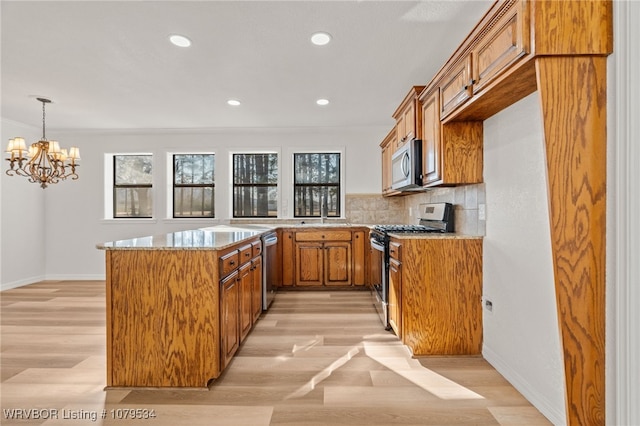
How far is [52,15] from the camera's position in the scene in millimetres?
2150

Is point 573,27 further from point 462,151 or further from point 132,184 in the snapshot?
point 132,184

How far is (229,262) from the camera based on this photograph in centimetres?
221

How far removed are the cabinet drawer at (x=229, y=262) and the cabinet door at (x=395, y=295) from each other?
1.23 meters

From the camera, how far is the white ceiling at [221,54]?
6.93ft

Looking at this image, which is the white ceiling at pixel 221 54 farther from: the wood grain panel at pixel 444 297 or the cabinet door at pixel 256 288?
the cabinet door at pixel 256 288

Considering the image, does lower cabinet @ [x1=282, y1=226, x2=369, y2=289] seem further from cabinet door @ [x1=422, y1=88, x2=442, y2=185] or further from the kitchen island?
the kitchen island

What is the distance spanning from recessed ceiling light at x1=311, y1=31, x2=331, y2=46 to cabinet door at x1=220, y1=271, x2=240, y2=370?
5.91 feet

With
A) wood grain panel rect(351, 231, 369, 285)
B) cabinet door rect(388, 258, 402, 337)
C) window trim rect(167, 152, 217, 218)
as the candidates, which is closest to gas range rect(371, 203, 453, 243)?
cabinet door rect(388, 258, 402, 337)

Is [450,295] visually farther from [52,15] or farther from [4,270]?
[4,270]

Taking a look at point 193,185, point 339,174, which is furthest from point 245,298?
point 193,185

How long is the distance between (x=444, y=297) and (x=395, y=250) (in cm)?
51

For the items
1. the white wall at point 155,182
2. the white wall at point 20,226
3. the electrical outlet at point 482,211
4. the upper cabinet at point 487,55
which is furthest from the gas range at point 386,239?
the white wall at point 20,226

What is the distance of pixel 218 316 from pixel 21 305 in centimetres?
330

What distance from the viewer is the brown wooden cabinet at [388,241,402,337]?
2555 mm
